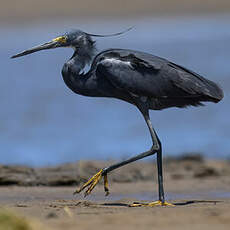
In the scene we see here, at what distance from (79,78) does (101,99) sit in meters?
10.0

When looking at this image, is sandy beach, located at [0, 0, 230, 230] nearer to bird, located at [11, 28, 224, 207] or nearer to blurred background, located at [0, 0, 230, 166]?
bird, located at [11, 28, 224, 207]

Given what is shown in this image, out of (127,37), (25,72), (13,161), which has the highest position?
(127,37)

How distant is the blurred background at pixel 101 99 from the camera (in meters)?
15.1

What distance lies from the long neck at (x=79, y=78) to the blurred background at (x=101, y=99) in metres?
4.81

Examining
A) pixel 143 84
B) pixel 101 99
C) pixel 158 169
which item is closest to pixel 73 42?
pixel 143 84

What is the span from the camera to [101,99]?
742 inches

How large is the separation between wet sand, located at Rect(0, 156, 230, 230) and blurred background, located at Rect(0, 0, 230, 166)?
2.37 metres

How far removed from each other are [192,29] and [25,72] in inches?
359

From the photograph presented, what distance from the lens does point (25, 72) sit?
24828 millimetres

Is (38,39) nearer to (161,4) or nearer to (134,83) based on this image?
(161,4)

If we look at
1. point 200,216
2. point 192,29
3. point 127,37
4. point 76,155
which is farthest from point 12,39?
point 200,216

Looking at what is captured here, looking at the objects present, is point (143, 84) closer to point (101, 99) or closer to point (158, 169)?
point (158, 169)

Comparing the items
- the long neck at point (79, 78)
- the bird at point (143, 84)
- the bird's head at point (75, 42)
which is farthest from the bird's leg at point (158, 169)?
the bird's head at point (75, 42)

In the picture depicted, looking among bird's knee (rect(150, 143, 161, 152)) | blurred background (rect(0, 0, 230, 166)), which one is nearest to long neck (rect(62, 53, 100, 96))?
bird's knee (rect(150, 143, 161, 152))
